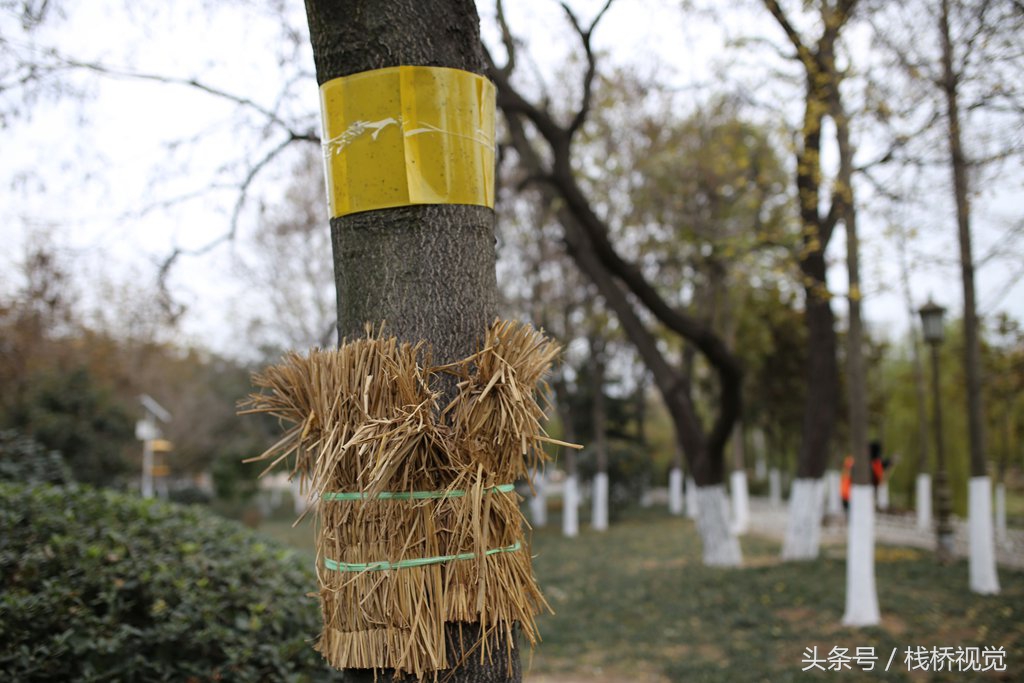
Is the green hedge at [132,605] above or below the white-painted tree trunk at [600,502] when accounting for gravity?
above

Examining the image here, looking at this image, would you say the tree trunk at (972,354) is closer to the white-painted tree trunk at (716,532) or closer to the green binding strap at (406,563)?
the white-painted tree trunk at (716,532)

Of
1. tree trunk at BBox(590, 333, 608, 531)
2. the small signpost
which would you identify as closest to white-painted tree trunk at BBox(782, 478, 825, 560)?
tree trunk at BBox(590, 333, 608, 531)

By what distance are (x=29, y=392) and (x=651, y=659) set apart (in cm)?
1328

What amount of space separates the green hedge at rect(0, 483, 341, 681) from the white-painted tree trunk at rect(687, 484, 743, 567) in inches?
311

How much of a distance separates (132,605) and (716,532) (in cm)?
911

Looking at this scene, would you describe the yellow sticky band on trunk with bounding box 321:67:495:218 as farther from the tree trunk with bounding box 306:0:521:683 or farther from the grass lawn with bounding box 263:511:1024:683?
the grass lawn with bounding box 263:511:1024:683

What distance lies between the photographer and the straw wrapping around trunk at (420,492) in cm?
179

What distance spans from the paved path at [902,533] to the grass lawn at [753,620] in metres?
1.87

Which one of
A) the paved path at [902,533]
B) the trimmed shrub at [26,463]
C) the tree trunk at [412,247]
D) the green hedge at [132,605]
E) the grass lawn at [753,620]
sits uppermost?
the tree trunk at [412,247]

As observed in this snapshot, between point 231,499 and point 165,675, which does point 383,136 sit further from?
point 231,499

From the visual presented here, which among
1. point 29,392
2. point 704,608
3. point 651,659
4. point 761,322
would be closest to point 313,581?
point 651,659

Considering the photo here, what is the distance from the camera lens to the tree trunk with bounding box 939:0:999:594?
8172 mm

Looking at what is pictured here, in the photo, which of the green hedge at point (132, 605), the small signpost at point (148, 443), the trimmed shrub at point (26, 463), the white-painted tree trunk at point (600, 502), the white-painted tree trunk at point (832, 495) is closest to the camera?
the green hedge at point (132, 605)

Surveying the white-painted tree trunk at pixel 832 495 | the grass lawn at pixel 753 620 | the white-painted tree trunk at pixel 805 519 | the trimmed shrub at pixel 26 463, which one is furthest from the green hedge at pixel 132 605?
the white-painted tree trunk at pixel 832 495
